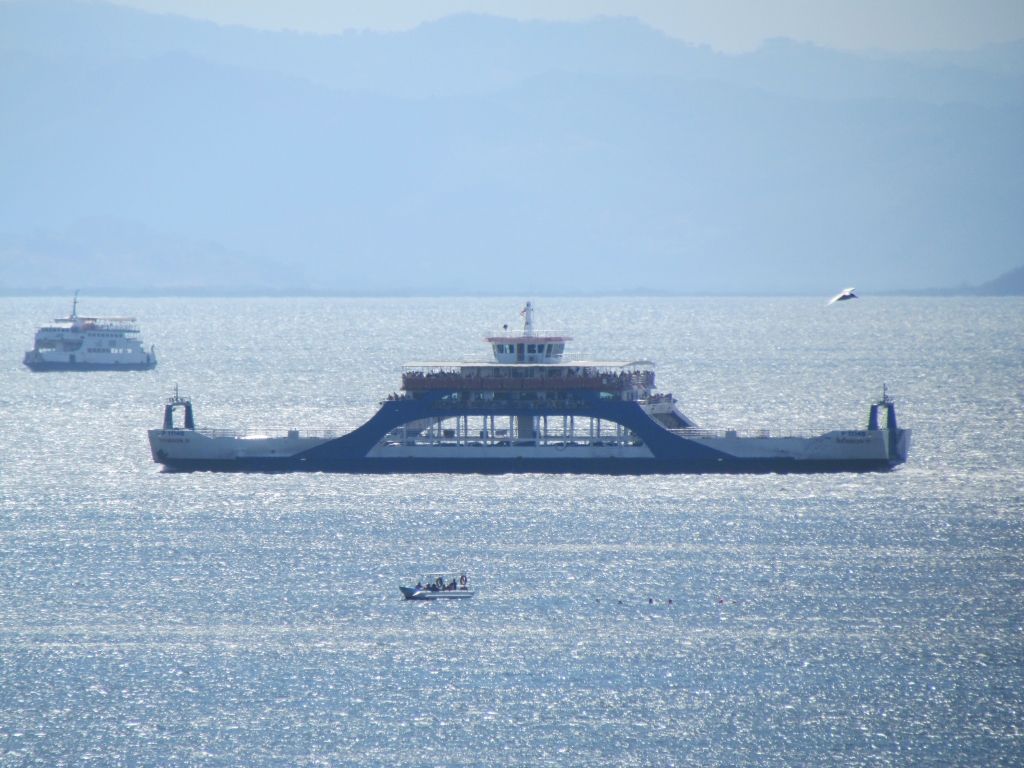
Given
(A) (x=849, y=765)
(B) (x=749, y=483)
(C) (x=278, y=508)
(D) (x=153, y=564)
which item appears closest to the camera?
(A) (x=849, y=765)

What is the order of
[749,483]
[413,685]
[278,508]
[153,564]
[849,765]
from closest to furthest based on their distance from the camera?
1. [849,765]
2. [413,685]
3. [153,564]
4. [278,508]
5. [749,483]

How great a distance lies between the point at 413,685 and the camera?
164ft

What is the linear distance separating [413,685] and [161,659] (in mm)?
9021

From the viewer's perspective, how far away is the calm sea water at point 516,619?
4619 cm

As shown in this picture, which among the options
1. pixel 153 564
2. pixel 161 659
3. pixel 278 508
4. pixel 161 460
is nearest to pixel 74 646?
pixel 161 659

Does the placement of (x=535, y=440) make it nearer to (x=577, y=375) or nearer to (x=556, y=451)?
(x=556, y=451)

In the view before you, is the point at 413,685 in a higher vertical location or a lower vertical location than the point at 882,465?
lower

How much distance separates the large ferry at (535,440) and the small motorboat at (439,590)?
2245 cm

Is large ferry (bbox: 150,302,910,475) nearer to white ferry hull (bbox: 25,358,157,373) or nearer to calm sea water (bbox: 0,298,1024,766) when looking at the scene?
calm sea water (bbox: 0,298,1024,766)

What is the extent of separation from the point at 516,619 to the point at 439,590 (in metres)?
4.09

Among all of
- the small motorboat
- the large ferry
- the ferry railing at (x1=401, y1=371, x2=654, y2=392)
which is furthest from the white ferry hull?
the small motorboat

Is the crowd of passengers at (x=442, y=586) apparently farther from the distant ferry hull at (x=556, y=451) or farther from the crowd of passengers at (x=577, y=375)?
the crowd of passengers at (x=577, y=375)

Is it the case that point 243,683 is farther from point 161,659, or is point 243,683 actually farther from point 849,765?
point 849,765

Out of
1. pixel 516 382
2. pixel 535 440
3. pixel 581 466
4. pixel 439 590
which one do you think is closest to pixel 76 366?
pixel 535 440
